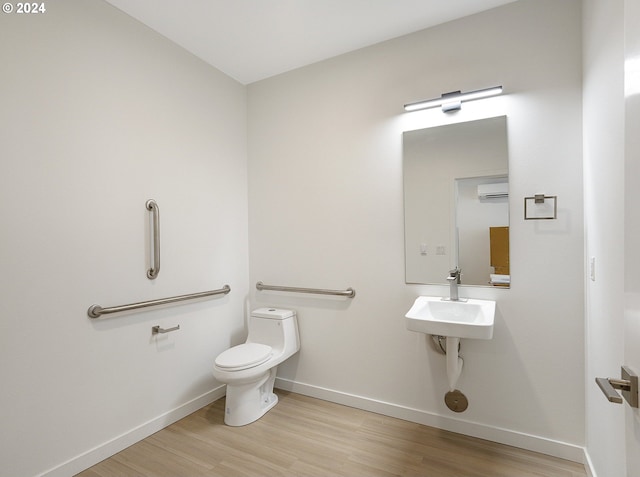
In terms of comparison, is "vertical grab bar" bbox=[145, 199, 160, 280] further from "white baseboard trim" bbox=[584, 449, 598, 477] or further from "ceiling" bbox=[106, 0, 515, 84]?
"white baseboard trim" bbox=[584, 449, 598, 477]

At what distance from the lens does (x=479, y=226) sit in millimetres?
2016

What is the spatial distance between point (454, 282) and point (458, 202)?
0.52 metres

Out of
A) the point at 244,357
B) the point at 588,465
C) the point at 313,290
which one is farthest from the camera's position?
the point at 313,290

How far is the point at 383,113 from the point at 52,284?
Answer: 227 centimetres

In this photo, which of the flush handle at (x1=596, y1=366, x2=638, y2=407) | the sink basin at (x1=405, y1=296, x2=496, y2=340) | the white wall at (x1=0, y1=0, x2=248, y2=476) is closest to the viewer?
the flush handle at (x1=596, y1=366, x2=638, y2=407)

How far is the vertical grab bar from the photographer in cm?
212

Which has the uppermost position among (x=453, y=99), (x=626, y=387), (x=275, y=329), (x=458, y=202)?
(x=453, y=99)

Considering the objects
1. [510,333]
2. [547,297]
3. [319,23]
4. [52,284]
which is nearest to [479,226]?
[547,297]

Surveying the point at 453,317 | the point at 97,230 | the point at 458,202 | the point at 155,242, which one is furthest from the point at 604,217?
the point at 97,230

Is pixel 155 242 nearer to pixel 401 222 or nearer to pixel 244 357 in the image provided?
pixel 244 357

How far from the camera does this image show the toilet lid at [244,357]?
2.13m

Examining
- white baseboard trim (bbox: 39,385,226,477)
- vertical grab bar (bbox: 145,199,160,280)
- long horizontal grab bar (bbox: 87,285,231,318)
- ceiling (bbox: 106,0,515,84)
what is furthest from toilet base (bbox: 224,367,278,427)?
ceiling (bbox: 106,0,515,84)

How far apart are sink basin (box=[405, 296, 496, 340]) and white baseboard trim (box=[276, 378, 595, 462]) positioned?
0.69 meters

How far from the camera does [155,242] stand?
212cm
